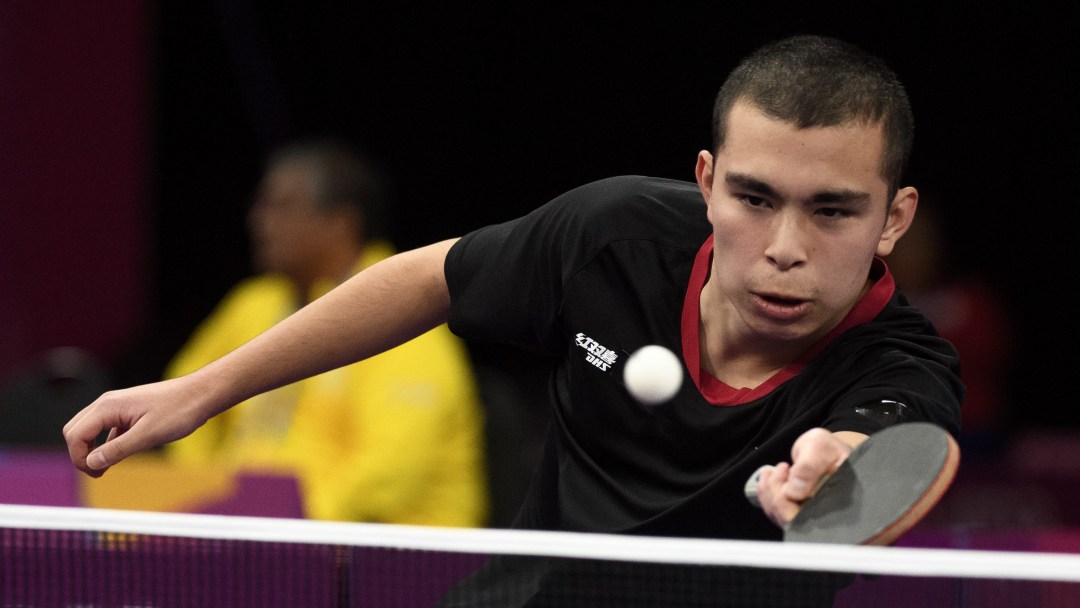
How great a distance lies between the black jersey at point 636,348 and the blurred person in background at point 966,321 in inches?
170

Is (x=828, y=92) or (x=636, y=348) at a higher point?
(x=828, y=92)

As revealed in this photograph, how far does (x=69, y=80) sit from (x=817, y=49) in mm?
6321

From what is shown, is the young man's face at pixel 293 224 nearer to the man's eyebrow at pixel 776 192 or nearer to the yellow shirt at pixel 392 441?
the yellow shirt at pixel 392 441

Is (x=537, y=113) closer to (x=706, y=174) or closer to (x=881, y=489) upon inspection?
(x=706, y=174)

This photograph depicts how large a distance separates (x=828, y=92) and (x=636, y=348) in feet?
1.84

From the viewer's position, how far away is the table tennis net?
1790 millimetres

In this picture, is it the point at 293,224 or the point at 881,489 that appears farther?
the point at 293,224

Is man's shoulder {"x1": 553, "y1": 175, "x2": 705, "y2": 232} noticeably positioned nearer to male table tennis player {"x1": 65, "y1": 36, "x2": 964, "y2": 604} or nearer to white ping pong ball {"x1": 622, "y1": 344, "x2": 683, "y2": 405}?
male table tennis player {"x1": 65, "y1": 36, "x2": 964, "y2": 604}

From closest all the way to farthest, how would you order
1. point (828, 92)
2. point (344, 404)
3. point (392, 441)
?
1. point (828, 92)
2. point (392, 441)
3. point (344, 404)

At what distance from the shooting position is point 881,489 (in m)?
1.80

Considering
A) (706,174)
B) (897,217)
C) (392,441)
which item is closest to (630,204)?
(706,174)

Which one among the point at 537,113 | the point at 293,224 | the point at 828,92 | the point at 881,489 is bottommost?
the point at 537,113

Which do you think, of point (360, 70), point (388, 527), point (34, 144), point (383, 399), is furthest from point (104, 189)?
point (388, 527)

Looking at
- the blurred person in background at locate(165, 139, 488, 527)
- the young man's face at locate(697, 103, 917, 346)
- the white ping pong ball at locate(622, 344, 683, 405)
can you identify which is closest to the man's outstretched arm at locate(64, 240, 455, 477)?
the white ping pong ball at locate(622, 344, 683, 405)
